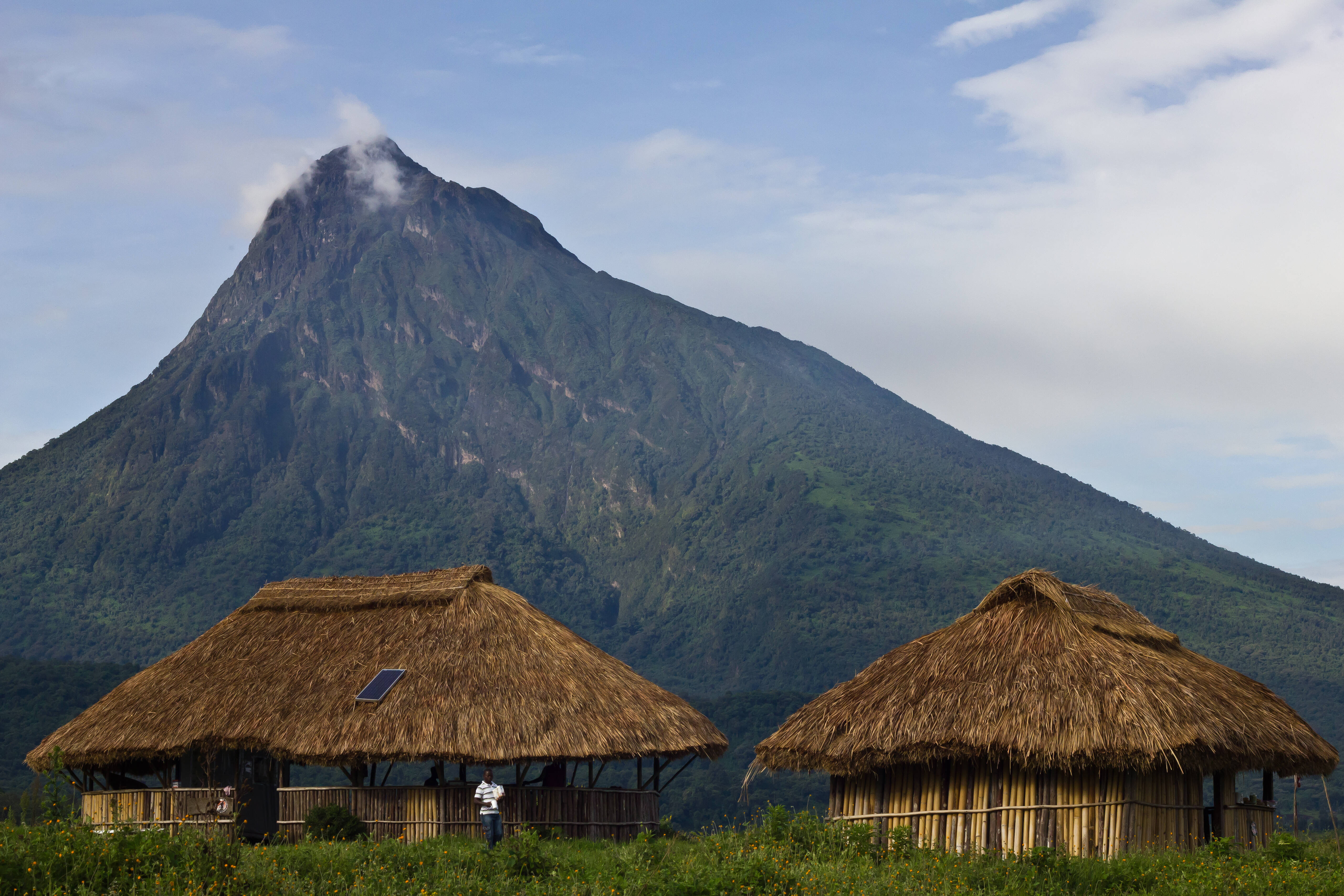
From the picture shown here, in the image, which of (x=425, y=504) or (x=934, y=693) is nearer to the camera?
(x=934, y=693)

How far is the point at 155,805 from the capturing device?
27500mm

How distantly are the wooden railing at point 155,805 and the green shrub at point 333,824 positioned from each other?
139cm

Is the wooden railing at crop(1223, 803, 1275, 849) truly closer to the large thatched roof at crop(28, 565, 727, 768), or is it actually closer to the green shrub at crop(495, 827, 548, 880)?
the large thatched roof at crop(28, 565, 727, 768)

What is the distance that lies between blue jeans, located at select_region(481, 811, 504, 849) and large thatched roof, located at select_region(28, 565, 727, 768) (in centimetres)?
327

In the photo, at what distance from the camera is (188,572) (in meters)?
152

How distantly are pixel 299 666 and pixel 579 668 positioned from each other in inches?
213

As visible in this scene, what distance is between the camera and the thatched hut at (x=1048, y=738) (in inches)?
855

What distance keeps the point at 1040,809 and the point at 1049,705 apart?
1.59 m

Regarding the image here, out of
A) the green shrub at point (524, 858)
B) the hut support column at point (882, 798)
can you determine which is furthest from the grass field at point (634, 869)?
the hut support column at point (882, 798)

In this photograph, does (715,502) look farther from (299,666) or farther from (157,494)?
(299,666)

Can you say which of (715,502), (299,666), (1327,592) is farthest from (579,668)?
(715,502)

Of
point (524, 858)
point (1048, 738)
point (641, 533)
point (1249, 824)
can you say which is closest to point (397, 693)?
point (524, 858)

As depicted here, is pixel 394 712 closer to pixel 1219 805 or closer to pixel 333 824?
pixel 333 824

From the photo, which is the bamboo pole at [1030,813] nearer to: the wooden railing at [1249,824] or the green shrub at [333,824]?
the wooden railing at [1249,824]
